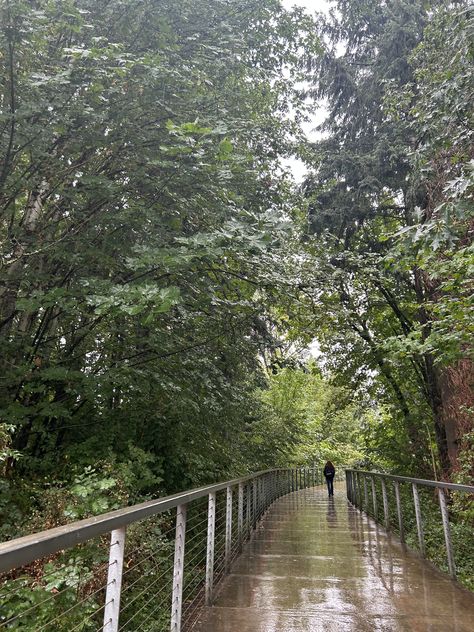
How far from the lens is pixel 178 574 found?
3.06 metres

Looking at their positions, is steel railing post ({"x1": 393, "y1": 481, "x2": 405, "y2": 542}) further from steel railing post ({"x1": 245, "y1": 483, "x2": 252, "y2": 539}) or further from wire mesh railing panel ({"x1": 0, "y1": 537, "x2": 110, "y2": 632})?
wire mesh railing panel ({"x1": 0, "y1": 537, "x2": 110, "y2": 632})

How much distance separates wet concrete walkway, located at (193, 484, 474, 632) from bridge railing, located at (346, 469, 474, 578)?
384 mm

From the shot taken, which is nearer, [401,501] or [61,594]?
[61,594]

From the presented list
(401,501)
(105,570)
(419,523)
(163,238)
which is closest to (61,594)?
(105,570)

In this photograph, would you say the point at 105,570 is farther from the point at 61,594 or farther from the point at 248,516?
the point at 248,516

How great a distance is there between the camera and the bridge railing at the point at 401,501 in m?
5.65

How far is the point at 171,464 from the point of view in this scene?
24.6 ft

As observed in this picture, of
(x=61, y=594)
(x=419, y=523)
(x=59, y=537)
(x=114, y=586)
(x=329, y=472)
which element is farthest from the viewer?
(x=329, y=472)

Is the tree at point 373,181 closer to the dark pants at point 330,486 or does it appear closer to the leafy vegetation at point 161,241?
the leafy vegetation at point 161,241

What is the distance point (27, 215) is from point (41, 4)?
2.49 meters

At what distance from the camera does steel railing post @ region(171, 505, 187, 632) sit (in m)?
2.95

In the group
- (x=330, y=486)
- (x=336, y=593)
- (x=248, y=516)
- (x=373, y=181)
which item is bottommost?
(x=336, y=593)

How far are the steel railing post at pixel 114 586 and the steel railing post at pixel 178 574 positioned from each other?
101 cm

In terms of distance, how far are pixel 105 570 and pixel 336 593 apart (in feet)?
6.62
